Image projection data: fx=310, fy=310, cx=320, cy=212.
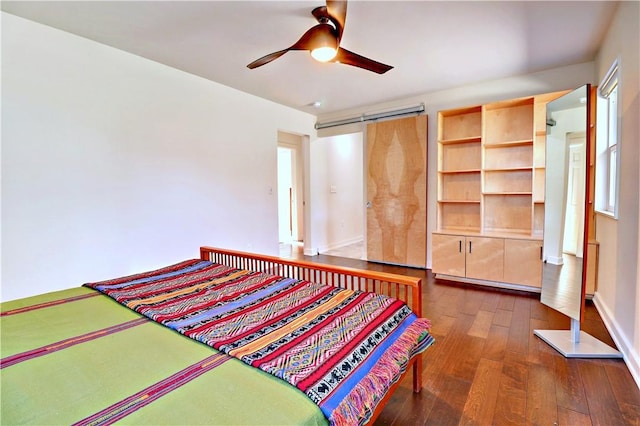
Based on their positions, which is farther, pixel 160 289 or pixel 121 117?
pixel 121 117

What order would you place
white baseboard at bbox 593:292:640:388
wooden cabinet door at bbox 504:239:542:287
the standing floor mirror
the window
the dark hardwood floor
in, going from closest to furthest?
the dark hardwood floor < white baseboard at bbox 593:292:640:388 < the standing floor mirror < the window < wooden cabinet door at bbox 504:239:542:287

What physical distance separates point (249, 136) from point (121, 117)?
162 cm

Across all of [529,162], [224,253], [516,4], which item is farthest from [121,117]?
[529,162]

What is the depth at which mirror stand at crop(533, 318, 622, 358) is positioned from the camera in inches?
82.4

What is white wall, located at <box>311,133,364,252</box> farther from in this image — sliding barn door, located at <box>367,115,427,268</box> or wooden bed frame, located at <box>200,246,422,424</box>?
wooden bed frame, located at <box>200,246,422,424</box>

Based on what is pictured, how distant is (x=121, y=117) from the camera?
120 inches

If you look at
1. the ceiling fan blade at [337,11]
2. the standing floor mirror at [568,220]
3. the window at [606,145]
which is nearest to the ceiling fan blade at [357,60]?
the ceiling fan blade at [337,11]

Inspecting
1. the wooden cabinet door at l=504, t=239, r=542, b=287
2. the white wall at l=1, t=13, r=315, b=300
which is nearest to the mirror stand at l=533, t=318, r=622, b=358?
the wooden cabinet door at l=504, t=239, r=542, b=287

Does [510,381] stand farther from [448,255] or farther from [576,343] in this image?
[448,255]

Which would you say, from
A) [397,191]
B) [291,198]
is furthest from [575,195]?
[291,198]

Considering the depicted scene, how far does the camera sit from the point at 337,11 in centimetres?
195

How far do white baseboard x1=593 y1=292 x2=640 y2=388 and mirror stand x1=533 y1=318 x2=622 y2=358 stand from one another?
68mm

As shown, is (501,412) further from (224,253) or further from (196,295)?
(224,253)

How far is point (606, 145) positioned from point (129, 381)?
393 centimetres
